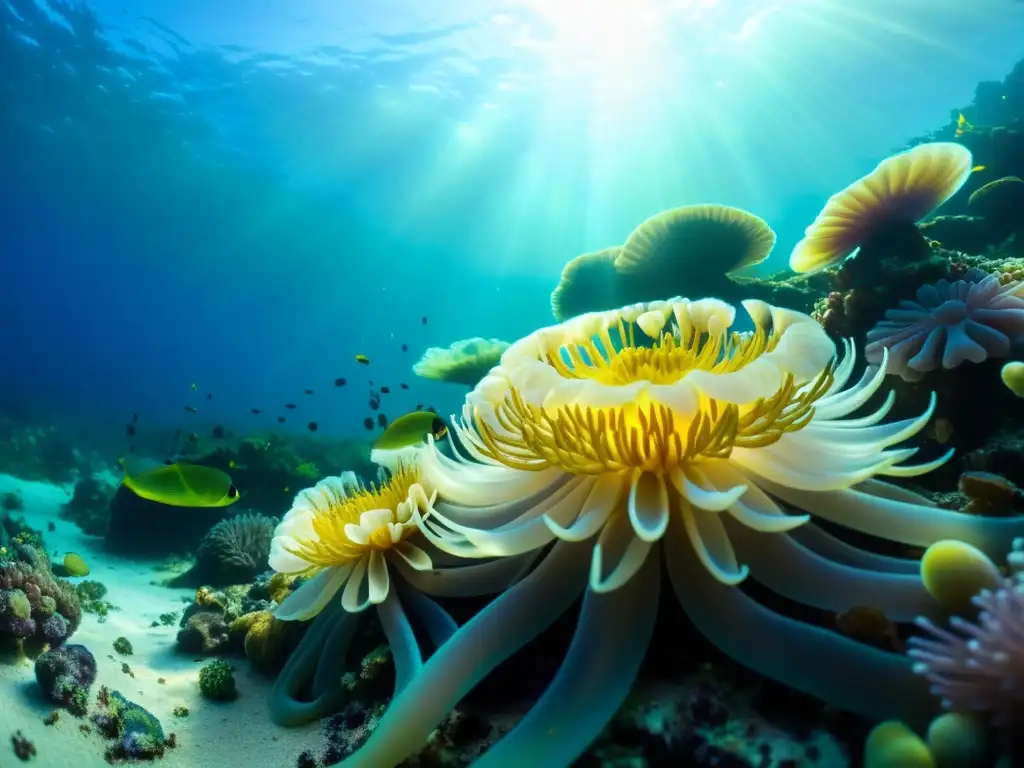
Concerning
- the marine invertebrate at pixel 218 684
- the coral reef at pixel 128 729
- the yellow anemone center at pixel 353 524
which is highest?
the yellow anemone center at pixel 353 524

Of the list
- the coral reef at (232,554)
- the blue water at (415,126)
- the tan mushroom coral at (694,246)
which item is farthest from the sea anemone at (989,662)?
the blue water at (415,126)

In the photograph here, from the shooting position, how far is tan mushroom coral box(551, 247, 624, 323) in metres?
8.14

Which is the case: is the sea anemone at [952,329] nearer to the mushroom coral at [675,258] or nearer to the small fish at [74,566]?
the mushroom coral at [675,258]

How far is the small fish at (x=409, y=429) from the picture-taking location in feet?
17.6

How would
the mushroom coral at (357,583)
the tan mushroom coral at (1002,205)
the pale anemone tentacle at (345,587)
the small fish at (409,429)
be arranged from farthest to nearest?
the tan mushroom coral at (1002,205) < the small fish at (409,429) < the pale anemone tentacle at (345,587) < the mushroom coral at (357,583)

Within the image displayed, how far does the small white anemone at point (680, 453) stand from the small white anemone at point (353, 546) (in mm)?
537

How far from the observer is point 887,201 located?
442 centimetres

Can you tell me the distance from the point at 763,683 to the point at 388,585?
1674mm

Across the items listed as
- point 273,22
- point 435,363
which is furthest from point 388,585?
point 273,22

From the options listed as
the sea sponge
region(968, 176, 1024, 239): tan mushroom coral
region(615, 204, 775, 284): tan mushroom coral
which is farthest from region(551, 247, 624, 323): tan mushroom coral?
region(968, 176, 1024, 239): tan mushroom coral

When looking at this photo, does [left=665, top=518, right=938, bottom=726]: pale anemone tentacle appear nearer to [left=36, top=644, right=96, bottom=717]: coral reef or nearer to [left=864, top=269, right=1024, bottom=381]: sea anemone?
[left=864, top=269, right=1024, bottom=381]: sea anemone

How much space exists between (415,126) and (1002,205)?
33.4m

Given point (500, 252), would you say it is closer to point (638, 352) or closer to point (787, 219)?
point (787, 219)

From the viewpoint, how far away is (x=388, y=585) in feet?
9.02
